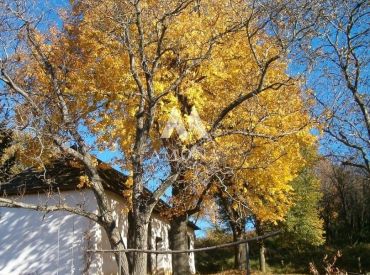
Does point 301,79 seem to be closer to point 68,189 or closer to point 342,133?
point 342,133

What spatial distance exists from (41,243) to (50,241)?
45cm

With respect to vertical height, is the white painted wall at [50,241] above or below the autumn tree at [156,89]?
below

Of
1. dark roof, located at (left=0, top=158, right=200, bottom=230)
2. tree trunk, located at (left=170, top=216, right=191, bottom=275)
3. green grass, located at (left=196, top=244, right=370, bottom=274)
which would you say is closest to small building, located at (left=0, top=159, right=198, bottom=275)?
dark roof, located at (left=0, top=158, right=200, bottom=230)

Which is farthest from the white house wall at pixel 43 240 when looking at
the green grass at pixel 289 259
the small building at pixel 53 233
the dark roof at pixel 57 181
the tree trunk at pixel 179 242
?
the green grass at pixel 289 259

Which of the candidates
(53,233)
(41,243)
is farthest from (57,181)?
(41,243)

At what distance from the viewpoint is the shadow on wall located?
2069cm

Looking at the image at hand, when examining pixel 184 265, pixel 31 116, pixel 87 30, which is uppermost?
pixel 87 30

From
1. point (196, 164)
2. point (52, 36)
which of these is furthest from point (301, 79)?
point (52, 36)

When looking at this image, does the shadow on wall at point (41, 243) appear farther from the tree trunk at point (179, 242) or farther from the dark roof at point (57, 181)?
the tree trunk at point (179, 242)

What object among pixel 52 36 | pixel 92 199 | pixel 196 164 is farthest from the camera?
pixel 92 199

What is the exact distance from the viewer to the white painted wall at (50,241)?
20688mm

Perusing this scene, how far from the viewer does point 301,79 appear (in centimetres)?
1415

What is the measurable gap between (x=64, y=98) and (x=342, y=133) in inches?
446

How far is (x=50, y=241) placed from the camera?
21.3 metres
